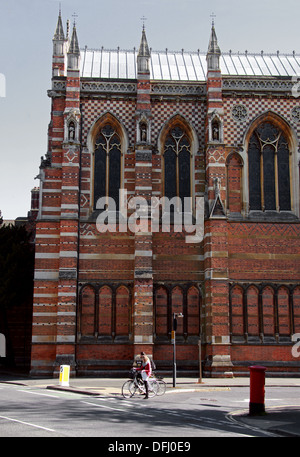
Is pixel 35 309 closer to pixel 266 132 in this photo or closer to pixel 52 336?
pixel 52 336

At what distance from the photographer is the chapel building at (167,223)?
31125 mm

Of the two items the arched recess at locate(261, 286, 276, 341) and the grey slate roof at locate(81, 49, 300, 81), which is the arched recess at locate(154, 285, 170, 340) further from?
the grey slate roof at locate(81, 49, 300, 81)

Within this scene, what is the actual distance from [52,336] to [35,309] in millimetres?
1747

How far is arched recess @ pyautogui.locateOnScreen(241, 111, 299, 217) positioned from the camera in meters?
33.5

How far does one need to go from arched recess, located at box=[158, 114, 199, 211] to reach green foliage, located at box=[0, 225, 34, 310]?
10756 mm

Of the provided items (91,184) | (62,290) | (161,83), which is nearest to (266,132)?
(161,83)

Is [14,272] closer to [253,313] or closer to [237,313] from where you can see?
[237,313]

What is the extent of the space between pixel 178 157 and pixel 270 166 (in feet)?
18.1

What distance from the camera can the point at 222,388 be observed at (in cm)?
2491

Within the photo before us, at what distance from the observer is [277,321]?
105 ft

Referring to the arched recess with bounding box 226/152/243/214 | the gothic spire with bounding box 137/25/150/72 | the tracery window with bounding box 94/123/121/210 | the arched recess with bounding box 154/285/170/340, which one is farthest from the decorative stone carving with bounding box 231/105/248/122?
the arched recess with bounding box 154/285/170/340

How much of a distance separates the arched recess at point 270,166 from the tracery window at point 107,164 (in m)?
7.50

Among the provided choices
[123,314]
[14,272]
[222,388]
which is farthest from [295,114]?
[14,272]

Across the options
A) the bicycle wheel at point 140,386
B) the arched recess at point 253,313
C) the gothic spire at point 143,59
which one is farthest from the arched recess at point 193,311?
the gothic spire at point 143,59
